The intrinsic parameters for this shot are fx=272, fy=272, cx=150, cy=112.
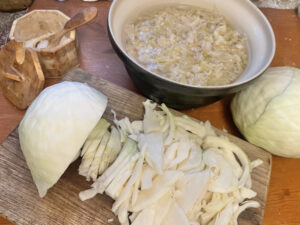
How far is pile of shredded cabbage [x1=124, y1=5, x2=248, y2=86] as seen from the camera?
52.5 inches

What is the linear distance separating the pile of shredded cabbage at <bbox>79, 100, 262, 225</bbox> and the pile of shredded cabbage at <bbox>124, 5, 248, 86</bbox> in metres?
0.24

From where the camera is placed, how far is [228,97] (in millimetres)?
1695

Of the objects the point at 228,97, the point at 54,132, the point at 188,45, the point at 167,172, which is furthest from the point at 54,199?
the point at 228,97

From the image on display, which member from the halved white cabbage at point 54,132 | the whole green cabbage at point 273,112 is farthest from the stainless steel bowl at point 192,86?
the halved white cabbage at point 54,132

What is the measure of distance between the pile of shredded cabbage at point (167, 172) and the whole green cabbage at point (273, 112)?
0.52 ft

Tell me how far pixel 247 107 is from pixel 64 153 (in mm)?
923

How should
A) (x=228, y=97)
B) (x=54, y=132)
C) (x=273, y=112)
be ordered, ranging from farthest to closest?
1. (x=228, y=97)
2. (x=273, y=112)
3. (x=54, y=132)

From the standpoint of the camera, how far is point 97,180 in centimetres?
116

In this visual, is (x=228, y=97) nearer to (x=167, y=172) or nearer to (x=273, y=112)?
(x=273, y=112)

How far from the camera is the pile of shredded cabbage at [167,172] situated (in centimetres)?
111

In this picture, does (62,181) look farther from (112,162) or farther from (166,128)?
(166,128)

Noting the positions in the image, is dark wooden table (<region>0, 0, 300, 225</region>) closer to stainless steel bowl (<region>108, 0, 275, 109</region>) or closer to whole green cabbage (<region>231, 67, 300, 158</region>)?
whole green cabbage (<region>231, 67, 300, 158</region>)

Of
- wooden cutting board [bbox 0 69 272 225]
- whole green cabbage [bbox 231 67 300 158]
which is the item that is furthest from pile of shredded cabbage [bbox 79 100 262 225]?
whole green cabbage [bbox 231 67 300 158]

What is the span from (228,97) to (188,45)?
471 millimetres
